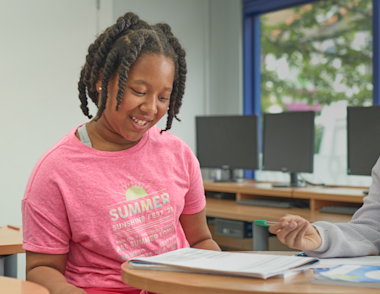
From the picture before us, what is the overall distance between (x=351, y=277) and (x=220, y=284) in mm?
244

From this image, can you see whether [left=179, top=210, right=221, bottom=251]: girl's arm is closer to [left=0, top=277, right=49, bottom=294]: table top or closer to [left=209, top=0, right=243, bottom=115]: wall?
[left=0, top=277, right=49, bottom=294]: table top

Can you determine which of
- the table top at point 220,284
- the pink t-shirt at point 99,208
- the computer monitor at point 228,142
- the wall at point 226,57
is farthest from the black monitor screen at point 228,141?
the table top at point 220,284

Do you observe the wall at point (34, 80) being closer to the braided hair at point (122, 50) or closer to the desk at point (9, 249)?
the desk at point (9, 249)

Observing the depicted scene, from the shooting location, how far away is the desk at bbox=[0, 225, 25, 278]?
158cm

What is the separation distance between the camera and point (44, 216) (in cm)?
104

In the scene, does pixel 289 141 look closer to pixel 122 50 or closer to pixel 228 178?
pixel 228 178

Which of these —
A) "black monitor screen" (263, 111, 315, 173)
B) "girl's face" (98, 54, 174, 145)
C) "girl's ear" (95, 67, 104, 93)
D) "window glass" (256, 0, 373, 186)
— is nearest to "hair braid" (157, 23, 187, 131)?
"girl's face" (98, 54, 174, 145)

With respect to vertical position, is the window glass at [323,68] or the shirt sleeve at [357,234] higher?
the window glass at [323,68]

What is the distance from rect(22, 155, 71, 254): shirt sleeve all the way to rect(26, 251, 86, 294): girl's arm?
0.06 ft

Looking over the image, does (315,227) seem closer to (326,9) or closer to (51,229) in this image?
(51,229)

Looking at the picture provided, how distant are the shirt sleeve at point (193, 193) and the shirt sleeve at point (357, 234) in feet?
1.16

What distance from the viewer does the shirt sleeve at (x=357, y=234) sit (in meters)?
1.06

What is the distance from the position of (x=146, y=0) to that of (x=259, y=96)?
4.17 ft

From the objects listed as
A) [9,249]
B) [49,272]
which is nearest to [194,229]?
[49,272]
